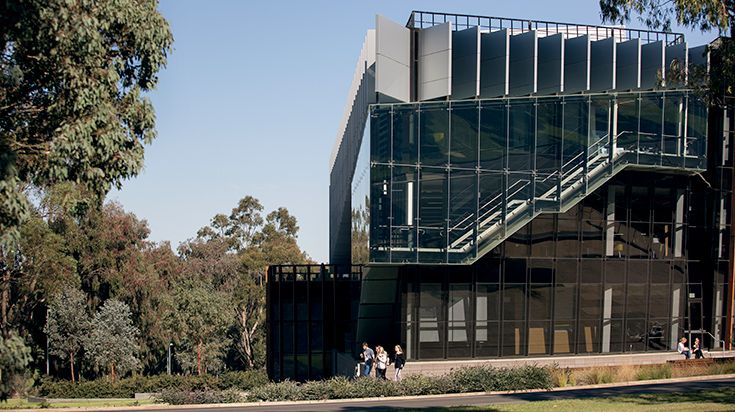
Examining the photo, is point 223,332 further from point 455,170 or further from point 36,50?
point 36,50

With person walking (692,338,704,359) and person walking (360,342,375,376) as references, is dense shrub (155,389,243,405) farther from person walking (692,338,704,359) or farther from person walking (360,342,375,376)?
person walking (692,338,704,359)

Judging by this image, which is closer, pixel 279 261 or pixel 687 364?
pixel 687 364

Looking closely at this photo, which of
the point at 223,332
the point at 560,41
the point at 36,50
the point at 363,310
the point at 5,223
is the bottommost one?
the point at 223,332

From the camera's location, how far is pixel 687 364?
111 feet

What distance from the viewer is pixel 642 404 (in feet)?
80.4

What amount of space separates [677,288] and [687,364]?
264 inches

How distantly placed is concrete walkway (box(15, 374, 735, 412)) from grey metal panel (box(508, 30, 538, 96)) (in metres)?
12.3

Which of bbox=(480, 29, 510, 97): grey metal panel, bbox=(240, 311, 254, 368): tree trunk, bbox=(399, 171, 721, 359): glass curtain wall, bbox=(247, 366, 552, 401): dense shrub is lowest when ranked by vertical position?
bbox=(240, 311, 254, 368): tree trunk

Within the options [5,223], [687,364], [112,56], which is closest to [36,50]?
[112,56]

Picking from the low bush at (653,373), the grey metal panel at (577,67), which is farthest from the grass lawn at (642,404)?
the grey metal panel at (577,67)

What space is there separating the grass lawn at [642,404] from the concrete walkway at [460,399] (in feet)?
4.63

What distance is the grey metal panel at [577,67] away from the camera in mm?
37469

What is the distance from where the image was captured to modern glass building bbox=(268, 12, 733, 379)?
3475 cm

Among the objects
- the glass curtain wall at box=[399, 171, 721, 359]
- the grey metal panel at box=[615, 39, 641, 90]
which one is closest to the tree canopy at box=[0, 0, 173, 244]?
the glass curtain wall at box=[399, 171, 721, 359]
